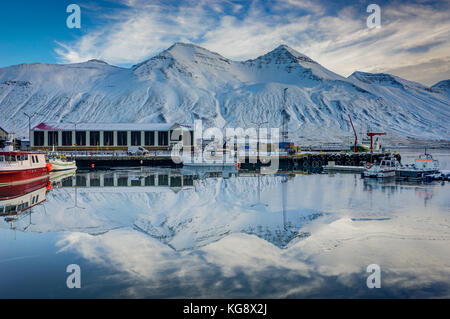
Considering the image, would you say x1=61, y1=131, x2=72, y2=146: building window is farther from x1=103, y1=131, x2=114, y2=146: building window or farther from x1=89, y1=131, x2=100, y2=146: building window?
x1=103, y1=131, x2=114, y2=146: building window

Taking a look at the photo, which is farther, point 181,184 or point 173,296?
point 181,184

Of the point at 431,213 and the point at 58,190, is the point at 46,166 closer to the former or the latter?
the point at 58,190

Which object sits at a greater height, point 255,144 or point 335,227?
point 255,144

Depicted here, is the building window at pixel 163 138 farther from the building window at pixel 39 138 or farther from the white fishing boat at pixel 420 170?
the white fishing boat at pixel 420 170

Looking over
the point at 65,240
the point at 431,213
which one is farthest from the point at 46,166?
the point at 431,213

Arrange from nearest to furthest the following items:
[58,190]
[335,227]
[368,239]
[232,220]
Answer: [368,239] < [335,227] < [232,220] < [58,190]

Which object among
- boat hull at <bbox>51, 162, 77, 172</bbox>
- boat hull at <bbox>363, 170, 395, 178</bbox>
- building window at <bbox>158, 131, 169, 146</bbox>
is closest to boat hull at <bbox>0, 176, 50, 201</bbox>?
boat hull at <bbox>51, 162, 77, 172</bbox>

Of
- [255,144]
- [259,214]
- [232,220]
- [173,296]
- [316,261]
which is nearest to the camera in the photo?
[173,296]

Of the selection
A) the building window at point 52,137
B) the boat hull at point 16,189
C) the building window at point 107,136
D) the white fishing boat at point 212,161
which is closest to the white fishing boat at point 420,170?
the white fishing boat at point 212,161

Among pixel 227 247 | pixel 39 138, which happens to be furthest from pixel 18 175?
pixel 39 138
